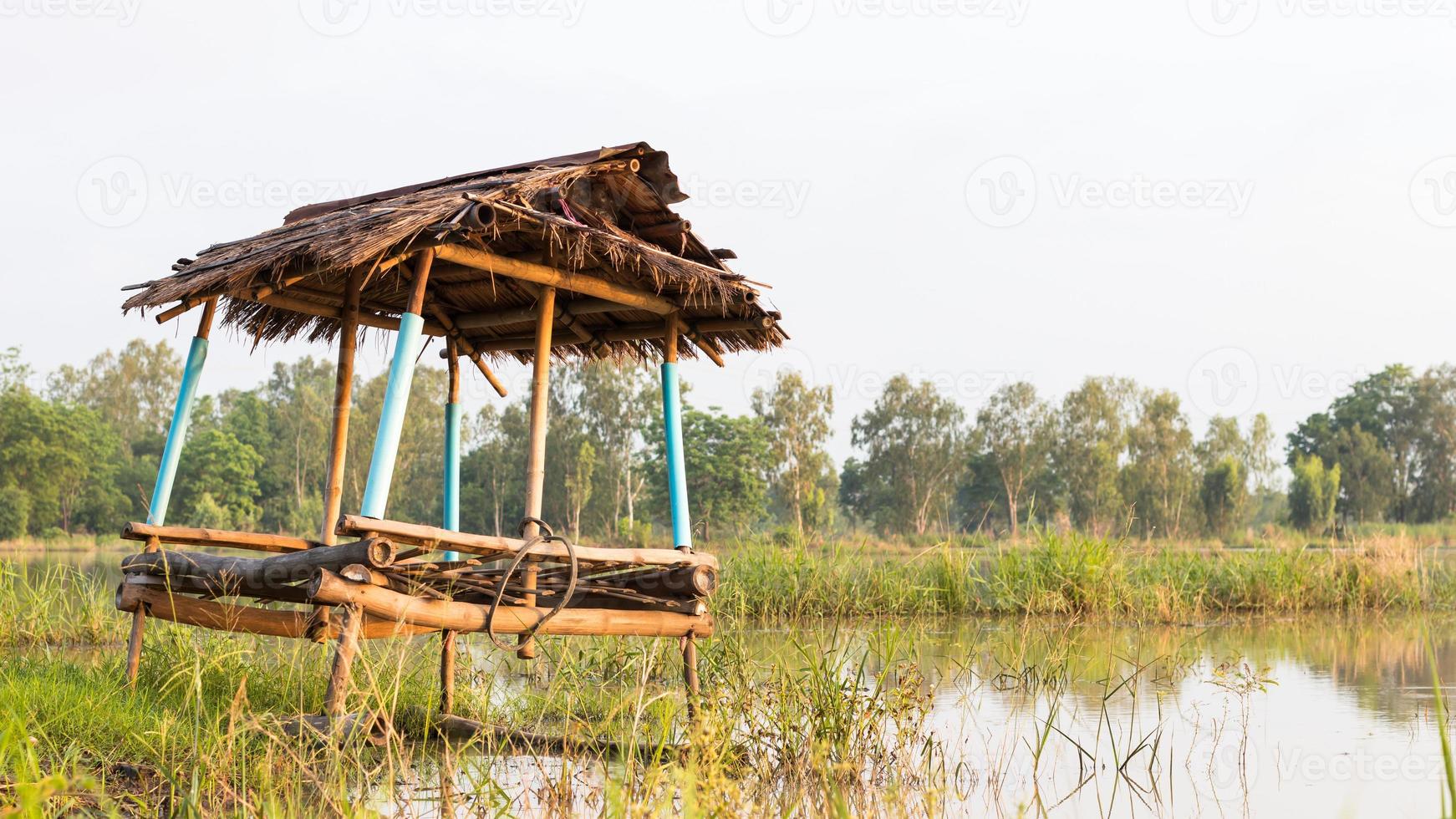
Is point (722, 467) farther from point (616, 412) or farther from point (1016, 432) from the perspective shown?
point (1016, 432)

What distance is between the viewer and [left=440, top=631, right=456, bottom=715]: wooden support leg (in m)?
6.05

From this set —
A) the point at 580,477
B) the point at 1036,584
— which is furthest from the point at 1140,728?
the point at 580,477

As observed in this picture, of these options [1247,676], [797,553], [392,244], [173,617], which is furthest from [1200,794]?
[797,553]

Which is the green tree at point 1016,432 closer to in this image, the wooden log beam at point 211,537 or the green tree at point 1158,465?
the green tree at point 1158,465

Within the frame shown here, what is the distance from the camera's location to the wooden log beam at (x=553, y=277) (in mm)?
5887

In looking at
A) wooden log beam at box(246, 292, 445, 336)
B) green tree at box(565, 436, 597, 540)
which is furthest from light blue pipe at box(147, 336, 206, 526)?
green tree at box(565, 436, 597, 540)

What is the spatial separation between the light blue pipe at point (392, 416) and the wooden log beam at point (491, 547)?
0.19m

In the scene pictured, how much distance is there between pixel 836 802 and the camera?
2.17m

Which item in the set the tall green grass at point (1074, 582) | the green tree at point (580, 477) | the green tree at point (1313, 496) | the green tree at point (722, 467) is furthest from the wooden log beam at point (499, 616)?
the green tree at point (1313, 496)

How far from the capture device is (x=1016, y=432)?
47531 millimetres

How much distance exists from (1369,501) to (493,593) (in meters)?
50.7

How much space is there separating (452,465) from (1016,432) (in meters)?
41.9

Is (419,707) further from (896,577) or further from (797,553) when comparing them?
(896,577)

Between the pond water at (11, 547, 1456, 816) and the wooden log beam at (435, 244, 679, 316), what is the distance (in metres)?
1.90
